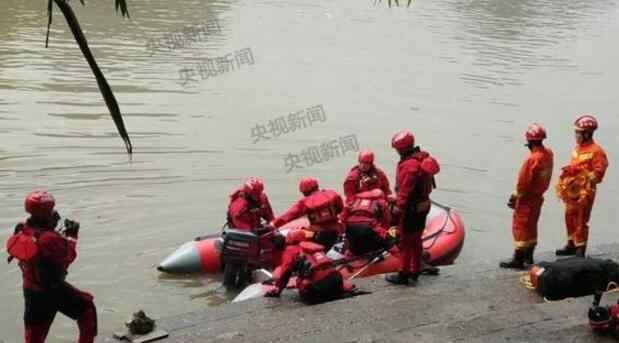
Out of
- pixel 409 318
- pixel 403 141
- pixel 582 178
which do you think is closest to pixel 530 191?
pixel 582 178

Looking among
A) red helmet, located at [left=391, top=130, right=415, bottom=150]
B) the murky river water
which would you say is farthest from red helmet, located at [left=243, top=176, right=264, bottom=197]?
red helmet, located at [left=391, top=130, right=415, bottom=150]

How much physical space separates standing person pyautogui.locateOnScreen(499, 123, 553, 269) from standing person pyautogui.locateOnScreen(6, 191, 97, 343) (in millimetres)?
3618

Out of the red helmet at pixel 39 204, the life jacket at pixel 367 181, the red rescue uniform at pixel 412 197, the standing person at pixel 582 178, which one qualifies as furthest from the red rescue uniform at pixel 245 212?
the red helmet at pixel 39 204

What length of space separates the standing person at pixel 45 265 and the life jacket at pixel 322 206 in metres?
2.94

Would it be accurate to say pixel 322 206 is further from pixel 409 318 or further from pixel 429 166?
pixel 409 318

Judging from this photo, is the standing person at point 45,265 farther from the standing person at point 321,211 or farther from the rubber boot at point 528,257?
the rubber boot at point 528,257

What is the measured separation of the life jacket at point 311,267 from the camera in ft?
21.2

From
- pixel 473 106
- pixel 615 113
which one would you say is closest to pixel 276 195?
pixel 473 106

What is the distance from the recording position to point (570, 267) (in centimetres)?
612

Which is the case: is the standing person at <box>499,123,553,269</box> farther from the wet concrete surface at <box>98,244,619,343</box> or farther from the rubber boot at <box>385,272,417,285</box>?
the rubber boot at <box>385,272,417,285</box>

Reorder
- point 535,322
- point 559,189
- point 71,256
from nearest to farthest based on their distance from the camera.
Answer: point 71,256 → point 535,322 → point 559,189

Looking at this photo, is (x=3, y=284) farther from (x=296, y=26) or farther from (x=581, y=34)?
(x=581, y=34)

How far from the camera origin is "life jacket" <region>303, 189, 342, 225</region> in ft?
25.6

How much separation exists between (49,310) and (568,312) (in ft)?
12.0
